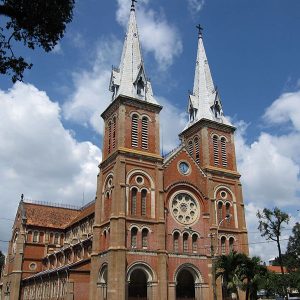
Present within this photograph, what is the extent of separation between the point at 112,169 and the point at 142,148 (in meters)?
4.25

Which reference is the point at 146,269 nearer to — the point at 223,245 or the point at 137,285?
the point at 137,285

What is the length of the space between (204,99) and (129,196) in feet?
66.6

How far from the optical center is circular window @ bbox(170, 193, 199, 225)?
161ft

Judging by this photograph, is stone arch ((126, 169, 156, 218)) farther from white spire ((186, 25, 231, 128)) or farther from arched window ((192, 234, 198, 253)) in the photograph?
white spire ((186, 25, 231, 128))

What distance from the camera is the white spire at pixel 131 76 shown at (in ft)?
172

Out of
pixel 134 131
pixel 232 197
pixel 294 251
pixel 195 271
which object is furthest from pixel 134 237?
pixel 294 251

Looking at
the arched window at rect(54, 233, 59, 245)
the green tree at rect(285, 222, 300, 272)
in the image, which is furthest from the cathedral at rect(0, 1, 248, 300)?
the green tree at rect(285, 222, 300, 272)

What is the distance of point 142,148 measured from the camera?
49.6 meters

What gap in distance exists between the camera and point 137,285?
151 feet

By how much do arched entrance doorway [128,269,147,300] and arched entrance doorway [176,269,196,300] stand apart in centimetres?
398

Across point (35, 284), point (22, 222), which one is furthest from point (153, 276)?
point (22, 222)

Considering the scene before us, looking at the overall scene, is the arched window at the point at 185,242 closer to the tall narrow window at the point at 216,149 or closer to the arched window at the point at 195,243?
the arched window at the point at 195,243

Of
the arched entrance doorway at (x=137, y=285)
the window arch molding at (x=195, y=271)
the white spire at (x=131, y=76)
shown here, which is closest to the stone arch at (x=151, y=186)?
the arched entrance doorway at (x=137, y=285)

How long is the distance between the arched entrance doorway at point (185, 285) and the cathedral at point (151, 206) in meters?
0.11
